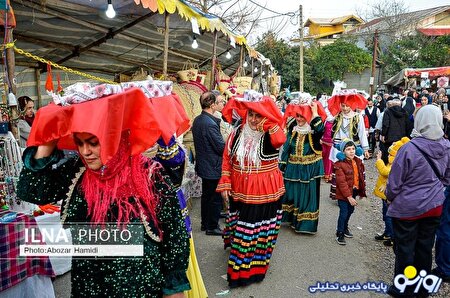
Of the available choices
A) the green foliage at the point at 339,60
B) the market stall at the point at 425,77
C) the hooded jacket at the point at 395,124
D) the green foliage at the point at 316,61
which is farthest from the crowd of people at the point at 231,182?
the green foliage at the point at 339,60

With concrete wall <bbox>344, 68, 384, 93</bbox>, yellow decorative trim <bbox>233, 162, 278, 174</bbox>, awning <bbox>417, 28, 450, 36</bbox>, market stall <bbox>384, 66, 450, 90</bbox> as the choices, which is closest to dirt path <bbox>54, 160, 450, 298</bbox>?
yellow decorative trim <bbox>233, 162, 278, 174</bbox>

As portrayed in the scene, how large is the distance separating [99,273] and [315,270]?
10.0 ft

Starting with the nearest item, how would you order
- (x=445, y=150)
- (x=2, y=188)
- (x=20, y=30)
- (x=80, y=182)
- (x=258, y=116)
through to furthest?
(x=80, y=182) < (x=2, y=188) < (x=445, y=150) < (x=258, y=116) < (x=20, y=30)

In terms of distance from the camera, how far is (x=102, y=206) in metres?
1.70

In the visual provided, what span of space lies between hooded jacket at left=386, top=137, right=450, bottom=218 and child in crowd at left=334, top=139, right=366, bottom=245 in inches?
54.8

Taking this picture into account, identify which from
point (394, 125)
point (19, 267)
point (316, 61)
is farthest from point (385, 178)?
point (316, 61)

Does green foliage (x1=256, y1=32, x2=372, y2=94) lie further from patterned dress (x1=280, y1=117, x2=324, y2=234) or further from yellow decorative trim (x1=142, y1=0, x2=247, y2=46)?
patterned dress (x1=280, y1=117, x2=324, y2=234)

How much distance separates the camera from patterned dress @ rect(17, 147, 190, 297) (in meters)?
1.71

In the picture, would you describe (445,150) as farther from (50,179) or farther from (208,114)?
(50,179)

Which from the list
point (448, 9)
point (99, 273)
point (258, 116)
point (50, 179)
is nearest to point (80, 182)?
point (50, 179)

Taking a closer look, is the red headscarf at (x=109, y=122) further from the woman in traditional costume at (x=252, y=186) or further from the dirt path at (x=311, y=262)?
the dirt path at (x=311, y=262)

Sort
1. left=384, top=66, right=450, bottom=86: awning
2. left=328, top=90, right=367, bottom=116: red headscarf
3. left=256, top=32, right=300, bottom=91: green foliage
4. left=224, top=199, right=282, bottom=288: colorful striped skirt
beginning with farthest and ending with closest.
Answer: left=256, top=32, right=300, bottom=91: green foliage, left=384, top=66, right=450, bottom=86: awning, left=328, top=90, right=367, bottom=116: red headscarf, left=224, top=199, right=282, bottom=288: colorful striped skirt

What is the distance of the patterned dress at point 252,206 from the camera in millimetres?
3639

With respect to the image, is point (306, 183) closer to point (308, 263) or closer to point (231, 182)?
point (308, 263)
